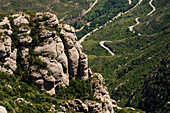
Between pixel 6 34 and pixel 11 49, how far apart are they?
533 centimetres

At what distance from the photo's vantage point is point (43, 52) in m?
85.4

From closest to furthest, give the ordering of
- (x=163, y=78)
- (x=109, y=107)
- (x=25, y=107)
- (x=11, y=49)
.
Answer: (x=25, y=107) < (x=11, y=49) < (x=109, y=107) < (x=163, y=78)

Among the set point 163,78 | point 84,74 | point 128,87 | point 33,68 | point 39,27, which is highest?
point 39,27

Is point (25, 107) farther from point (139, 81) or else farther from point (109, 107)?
point (139, 81)

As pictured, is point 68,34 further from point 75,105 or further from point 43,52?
point 75,105

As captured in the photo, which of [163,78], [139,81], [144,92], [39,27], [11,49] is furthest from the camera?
[139,81]

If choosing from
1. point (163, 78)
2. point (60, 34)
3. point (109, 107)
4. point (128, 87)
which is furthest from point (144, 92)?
point (60, 34)

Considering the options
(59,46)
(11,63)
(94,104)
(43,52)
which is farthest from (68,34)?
(94,104)

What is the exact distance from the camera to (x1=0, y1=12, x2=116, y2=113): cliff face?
8138 centimetres

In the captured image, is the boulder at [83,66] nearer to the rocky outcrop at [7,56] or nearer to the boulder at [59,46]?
the boulder at [59,46]

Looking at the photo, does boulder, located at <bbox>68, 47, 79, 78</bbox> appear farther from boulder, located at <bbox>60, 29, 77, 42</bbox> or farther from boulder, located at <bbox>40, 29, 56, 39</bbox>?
boulder, located at <bbox>40, 29, 56, 39</bbox>

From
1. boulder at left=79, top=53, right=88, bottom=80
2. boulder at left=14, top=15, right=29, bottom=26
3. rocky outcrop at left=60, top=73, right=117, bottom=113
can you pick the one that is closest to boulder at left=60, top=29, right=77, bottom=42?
boulder at left=79, top=53, right=88, bottom=80

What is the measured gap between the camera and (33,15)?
91.5m

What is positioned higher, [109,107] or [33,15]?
[33,15]
